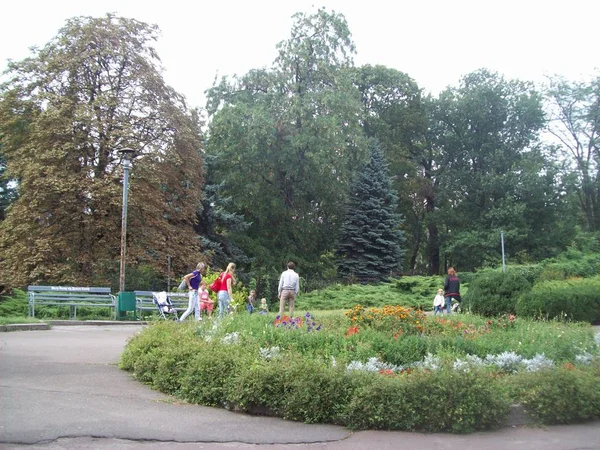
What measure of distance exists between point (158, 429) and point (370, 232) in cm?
3630

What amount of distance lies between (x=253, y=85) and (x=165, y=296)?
2277cm

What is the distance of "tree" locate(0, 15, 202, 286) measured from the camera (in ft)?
91.5

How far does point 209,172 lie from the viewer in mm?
38594

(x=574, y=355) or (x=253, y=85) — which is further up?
(x=253, y=85)

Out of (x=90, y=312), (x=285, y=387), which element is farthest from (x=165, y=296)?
(x=285, y=387)

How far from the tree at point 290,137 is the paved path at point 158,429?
30028 mm

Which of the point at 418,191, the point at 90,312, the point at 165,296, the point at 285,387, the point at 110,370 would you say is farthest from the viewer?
the point at 418,191

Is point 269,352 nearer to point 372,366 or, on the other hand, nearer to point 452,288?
point 372,366

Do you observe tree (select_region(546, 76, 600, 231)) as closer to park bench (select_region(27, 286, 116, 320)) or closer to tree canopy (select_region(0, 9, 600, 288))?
tree canopy (select_region(0, 9, 600, 288))

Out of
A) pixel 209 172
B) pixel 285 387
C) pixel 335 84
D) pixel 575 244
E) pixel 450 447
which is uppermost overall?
pixel 335 84

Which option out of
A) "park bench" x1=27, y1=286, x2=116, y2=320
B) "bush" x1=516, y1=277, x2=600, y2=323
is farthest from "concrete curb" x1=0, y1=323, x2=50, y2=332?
"bush" x1=516, y1=277, x2=600, y2=323

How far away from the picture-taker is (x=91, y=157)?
29.8 metres

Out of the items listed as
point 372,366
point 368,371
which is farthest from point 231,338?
point 368,371

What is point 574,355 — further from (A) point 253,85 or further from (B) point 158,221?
(A) point 253,85
